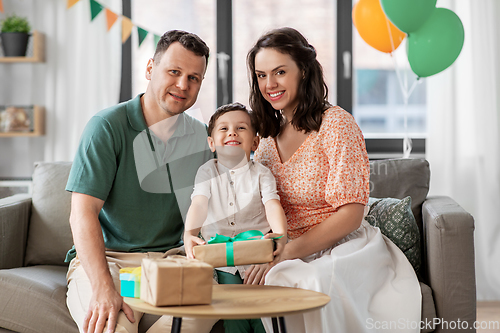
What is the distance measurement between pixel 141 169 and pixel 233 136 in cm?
35

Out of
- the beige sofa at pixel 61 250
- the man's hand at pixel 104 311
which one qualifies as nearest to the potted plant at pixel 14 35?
the beige sofa at pixel 61 250

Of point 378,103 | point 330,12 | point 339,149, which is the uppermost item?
point 330,12

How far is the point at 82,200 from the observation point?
5.00ft

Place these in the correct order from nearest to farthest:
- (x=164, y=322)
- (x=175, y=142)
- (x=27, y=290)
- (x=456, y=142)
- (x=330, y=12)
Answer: (x=164, y=322) < (x=27, y=290) < (x=175, y=142) < (x=456, y=142) < (x=330, y=12)

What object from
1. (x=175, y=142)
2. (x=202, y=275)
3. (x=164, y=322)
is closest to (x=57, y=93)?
(x=175, y=142)

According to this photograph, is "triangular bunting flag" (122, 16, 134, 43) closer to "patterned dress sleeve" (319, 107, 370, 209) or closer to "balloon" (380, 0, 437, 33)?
"balloon" (380, 0, 437, 33)

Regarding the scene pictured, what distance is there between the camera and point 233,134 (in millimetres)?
1630

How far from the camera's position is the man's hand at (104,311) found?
1299 millimetres

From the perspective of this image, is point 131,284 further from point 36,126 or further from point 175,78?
point 36,126

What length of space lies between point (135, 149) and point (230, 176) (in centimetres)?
35

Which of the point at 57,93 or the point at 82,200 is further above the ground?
the point at 57,93

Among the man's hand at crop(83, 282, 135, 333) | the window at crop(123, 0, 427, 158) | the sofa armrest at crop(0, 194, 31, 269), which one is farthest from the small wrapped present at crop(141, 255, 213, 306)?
the window at crop(123, 0, 427, 158)

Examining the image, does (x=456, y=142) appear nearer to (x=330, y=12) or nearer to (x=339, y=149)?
(x=330, y=12)

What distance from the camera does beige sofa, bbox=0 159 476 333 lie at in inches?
63.2
